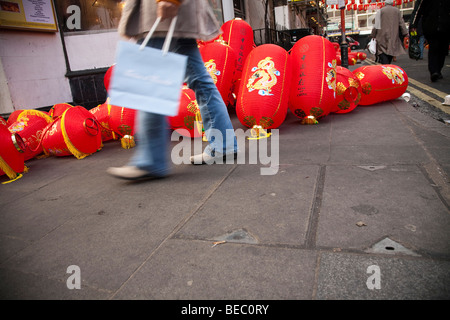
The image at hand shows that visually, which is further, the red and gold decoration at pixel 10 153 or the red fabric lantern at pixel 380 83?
the red fabric lantern at pixel 380 83

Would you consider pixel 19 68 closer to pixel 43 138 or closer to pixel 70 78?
pixel 70 78

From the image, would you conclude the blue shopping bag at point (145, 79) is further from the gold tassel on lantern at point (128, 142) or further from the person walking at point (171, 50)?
the gold tassel on lantern at point (128, 142)

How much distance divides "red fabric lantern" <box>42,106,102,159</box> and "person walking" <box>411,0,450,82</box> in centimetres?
600

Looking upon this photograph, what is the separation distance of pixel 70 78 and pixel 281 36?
10.1 meters

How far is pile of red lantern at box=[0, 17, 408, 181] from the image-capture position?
3.11 meters

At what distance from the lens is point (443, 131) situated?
2.78 meters

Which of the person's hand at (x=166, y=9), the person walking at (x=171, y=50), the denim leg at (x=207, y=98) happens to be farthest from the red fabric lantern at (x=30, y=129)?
the person's hand at (x=166, y=9)

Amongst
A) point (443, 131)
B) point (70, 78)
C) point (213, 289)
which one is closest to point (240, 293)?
point (213, 289)

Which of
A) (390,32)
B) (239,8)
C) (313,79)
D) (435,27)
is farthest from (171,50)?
(239,8)

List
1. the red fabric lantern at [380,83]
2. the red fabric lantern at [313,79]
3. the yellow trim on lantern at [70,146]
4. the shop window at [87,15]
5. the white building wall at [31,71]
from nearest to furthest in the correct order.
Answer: the yellow trim on lantern at [70,146], the red fabric lantern at [313,79], the red fabric lantern at [380,83], the white building wall at [31,71], the shop window at [87,15]

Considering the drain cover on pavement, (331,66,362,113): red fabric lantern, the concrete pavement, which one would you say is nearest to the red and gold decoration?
the concrete pavement

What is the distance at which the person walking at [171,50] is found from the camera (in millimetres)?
1944

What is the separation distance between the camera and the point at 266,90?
10.3 feet

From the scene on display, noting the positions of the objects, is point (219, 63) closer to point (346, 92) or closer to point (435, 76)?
point (346, 92)
